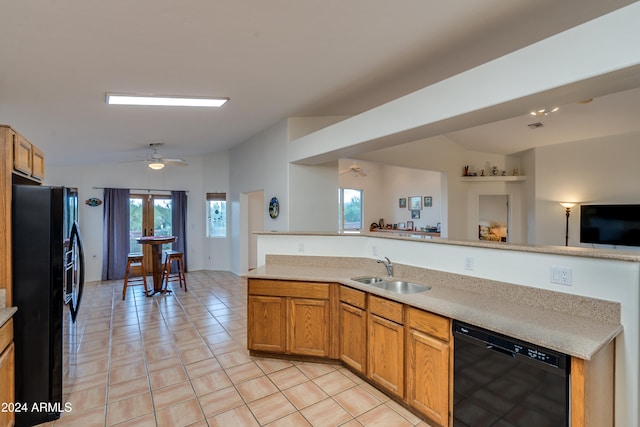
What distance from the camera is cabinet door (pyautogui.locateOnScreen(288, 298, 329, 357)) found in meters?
2.88

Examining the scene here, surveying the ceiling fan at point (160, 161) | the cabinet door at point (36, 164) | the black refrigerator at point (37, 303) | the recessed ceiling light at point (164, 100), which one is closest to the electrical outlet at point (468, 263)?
the recessed ceiling light at point (164, 100)

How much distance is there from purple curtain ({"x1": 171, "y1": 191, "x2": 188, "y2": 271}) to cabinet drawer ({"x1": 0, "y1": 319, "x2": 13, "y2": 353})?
17.7 feet

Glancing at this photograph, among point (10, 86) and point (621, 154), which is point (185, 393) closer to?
point (10, 86)

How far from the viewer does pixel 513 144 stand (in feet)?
19.2

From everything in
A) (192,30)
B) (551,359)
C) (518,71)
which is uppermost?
(192,30)

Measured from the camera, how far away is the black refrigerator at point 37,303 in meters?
2.05

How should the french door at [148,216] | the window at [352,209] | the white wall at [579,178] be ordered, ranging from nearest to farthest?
the white wall at [579,178], the french door at [148,216], the window at [352,209]

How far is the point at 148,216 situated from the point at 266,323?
5435 mm

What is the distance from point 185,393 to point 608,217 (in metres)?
6.21

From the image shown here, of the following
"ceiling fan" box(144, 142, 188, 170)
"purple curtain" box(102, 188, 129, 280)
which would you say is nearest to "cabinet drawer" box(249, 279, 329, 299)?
"ceiling fan" box(144, 142, 188, 170)

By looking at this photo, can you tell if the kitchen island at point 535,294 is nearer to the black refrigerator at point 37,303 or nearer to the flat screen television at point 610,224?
the black refrigerator at point 37,303

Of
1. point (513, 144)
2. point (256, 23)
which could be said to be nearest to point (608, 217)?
point (513, 144)

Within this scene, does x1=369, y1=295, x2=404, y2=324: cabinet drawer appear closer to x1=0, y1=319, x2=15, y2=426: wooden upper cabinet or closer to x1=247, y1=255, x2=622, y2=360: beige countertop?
x1=247, y1=255, x2=622, y2=360: beige countertop

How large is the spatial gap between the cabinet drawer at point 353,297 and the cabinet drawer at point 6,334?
7.62 feet
